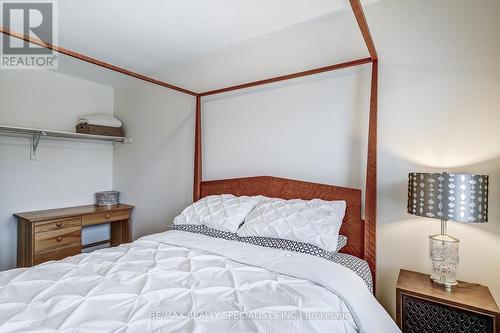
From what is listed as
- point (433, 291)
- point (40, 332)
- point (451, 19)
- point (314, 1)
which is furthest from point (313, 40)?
point (40, 332)

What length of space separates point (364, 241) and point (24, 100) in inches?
137

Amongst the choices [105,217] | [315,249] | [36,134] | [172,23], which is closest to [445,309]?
[315,249]

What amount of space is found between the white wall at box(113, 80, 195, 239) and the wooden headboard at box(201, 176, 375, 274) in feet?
1.95

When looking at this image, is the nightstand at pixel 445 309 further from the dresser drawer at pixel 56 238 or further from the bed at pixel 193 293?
the dresser drawer at pixel 56 238

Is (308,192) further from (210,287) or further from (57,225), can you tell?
(57,225)

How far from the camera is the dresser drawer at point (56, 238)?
2.43m

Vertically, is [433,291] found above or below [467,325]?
above

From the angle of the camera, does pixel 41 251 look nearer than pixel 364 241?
No

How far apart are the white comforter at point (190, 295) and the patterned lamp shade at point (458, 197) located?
1.68ft

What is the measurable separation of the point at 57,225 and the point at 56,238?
0.12m

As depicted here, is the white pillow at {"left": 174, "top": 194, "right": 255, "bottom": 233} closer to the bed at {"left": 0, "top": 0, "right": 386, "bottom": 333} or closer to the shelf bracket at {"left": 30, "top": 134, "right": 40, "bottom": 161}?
the bed at {"left": 0, "top": 0, "right": 386, "bottom": 333}

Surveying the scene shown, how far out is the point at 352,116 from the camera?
180 cm

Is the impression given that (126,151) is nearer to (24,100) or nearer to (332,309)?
(24,100)

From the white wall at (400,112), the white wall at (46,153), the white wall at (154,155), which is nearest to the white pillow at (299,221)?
the white wall at (400,112)
